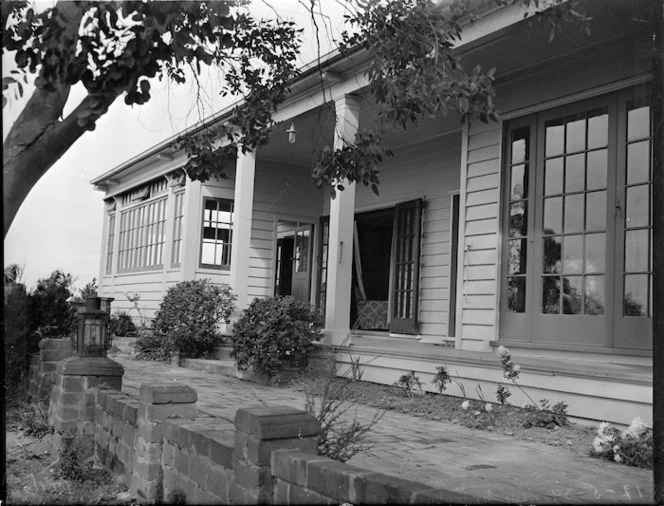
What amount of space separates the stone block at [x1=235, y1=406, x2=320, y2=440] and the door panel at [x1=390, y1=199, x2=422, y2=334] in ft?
23.5

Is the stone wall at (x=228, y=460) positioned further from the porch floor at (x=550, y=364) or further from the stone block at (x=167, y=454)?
the porch floor at (x=550, y=364)

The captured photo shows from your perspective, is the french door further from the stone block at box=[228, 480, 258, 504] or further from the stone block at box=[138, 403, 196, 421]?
the stone block at box=[228, 480, 258, 504]

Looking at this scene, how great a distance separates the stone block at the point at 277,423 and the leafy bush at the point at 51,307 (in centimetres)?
569

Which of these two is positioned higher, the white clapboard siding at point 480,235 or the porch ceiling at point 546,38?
the porch ceiling at point 546,38

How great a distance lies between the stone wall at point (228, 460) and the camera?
2457 mm

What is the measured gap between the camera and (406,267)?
10.6 meters

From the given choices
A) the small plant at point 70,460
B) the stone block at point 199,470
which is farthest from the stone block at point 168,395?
the small plant at point 70,460

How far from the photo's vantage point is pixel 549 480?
3.82 metres

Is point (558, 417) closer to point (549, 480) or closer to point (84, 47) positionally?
point (549, 480)

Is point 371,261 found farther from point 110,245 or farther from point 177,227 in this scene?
point 110,245

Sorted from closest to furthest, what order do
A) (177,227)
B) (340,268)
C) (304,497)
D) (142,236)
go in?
1. (304,497)
2. (340,268)
3. (177,227)
4. (142,236)

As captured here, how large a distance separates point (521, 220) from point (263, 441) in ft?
16.6

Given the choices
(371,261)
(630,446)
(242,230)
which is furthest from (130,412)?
(371,261)

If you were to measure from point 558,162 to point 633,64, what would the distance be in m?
1.12
